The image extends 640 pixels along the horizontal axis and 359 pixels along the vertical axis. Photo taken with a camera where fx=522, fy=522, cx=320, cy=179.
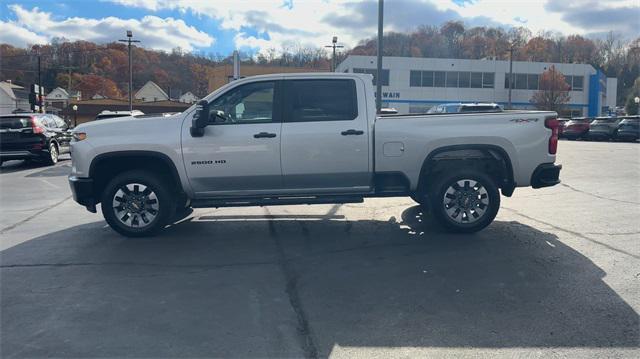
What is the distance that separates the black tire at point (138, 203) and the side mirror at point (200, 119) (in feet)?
2.84

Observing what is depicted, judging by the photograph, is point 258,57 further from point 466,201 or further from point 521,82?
point 466,201

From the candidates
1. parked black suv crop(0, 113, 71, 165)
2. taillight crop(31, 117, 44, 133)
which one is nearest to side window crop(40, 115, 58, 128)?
parked black suv crop(0, 113, 71, 165)

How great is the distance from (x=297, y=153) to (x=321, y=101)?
0.79m

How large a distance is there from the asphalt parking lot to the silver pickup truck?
0.55 metres

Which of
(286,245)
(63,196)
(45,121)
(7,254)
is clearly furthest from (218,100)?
(45,121)

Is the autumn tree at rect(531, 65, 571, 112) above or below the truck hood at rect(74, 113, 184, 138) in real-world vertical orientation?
above

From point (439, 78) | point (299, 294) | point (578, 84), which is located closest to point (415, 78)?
Result: point (439, 78)

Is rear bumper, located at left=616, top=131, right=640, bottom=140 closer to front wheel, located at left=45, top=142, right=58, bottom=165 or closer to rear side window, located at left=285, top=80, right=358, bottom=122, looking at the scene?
rear side window, located at left=285, top=80, right=358, bottom=122

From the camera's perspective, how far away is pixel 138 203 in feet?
→ 22.5

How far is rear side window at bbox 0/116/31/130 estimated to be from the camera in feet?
53.0

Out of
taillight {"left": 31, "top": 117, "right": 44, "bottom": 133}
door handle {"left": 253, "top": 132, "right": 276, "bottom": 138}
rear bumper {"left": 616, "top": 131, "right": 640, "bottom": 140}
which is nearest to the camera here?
door handle {"left": 253, "top": 132, "right": 276, "bottom": 138}

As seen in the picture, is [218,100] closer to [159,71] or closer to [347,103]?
[347,103]

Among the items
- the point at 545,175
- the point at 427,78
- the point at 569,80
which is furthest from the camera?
the point at 569,80

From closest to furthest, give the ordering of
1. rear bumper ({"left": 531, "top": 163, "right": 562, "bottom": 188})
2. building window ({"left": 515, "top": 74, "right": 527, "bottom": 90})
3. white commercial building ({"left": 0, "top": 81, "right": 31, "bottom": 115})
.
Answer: rear bumper ({"left": 531, "top": 163, "right": 562, "bottom": 188}) → building window ({"left": 515, "top": 74, "right": 527, "bottom": 90}) → white commercial building ({"left": 0, "top": 81, "right": 31, "bottom": 115})
